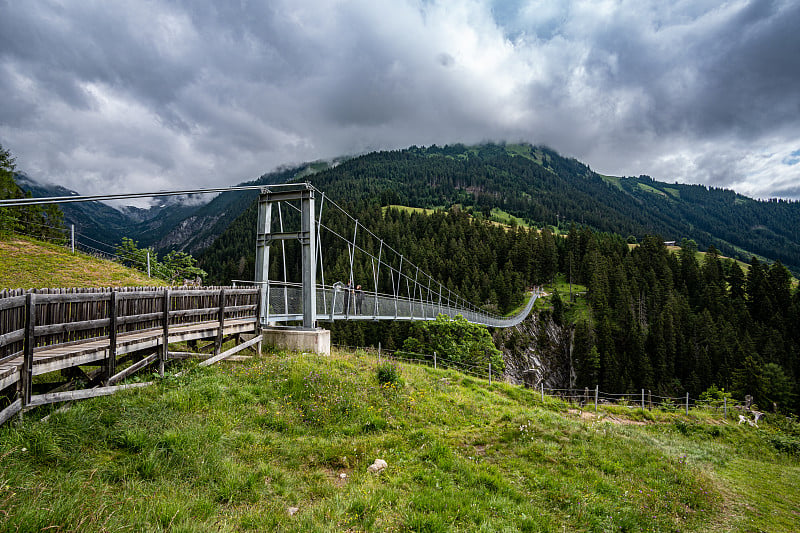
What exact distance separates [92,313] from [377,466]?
5.00m

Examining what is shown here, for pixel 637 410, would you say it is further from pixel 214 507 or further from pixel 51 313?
pixel 51 313

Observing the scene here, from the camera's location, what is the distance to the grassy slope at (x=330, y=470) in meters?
3.39

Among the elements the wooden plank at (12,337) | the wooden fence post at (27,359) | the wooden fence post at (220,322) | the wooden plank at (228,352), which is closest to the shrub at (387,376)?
the wooden plank at (228,352)

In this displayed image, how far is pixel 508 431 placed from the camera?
747 centimetres

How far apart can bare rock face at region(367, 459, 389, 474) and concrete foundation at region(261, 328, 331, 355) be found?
21.1 feet

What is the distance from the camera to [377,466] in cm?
515

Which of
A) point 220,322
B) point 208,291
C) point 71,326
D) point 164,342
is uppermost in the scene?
point 208,291

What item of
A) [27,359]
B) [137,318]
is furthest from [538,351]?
[27,359]

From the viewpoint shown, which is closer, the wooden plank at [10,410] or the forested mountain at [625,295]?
the wooden plank at [10,410]

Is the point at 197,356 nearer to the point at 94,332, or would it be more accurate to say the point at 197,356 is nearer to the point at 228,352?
the point at 228,352

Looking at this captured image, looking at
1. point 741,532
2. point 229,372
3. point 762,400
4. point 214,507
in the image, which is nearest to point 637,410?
point 741,532

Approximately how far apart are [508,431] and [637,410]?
43.6ft

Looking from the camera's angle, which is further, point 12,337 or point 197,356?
point 197,356

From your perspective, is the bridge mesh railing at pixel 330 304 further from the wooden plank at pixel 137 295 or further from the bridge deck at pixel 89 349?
the wooden plank at pixel 137 295
